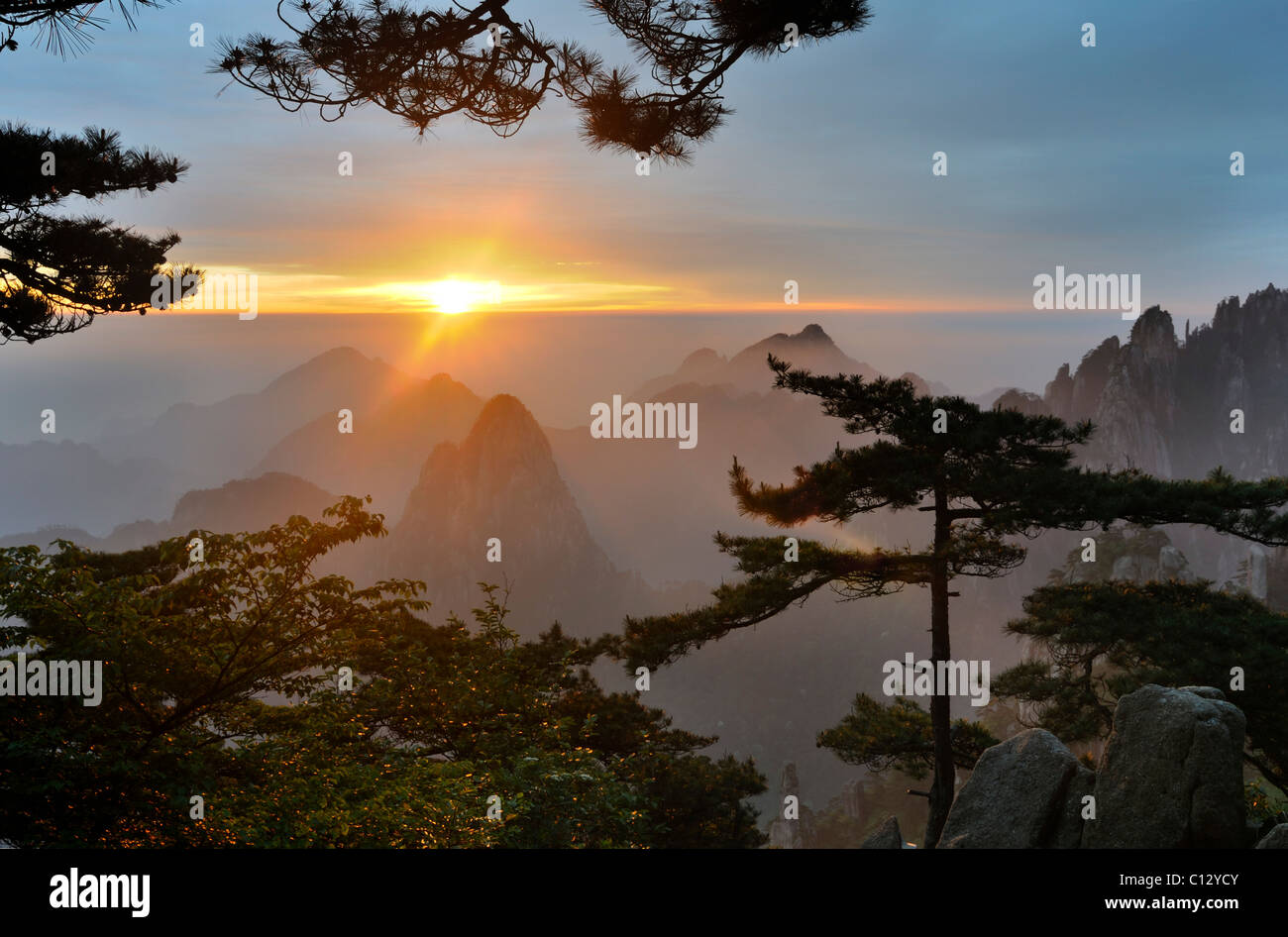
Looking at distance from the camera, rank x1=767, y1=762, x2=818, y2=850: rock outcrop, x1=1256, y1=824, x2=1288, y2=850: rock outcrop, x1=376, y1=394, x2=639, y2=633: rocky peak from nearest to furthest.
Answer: x1=1256, y1=824, x2=1288, y2=850: rock outcrop < x1=767, y1=762, x2=818, y2=850: rock outcrop < x1=376, y1=394, x2=639, y2=633: rocky peak

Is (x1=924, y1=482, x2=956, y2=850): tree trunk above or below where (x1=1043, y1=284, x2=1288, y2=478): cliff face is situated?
below

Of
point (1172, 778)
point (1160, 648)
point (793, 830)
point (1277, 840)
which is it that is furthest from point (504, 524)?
point (1277, 840)

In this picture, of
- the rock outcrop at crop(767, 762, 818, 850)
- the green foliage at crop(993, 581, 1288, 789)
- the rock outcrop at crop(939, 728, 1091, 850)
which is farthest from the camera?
the rock outcrop at crop(767, 762, 818, 850)

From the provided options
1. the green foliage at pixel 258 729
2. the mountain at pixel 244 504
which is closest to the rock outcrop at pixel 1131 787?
the green foliage at pixel 258 729

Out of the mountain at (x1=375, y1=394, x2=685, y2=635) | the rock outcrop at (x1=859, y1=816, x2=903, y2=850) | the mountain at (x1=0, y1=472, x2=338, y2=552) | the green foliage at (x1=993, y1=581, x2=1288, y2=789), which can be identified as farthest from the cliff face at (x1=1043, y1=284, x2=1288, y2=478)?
the mountain at (x1=0, y1=472, x2=338, y2=552)

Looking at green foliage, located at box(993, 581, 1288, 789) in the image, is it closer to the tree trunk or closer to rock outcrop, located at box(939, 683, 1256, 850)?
the tree trunk

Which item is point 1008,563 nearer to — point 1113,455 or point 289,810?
point 289,810
